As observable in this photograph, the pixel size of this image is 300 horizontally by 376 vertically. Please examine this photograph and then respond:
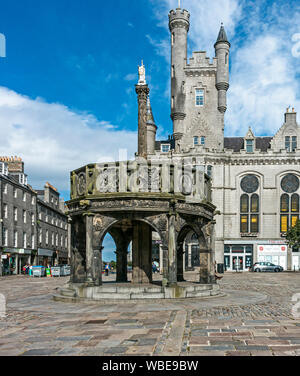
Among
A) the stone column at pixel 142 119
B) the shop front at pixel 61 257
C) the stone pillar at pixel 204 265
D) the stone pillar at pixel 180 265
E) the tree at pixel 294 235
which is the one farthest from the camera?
the shop front at pixel 61 257

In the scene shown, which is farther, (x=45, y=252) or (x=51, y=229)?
(x=51, y=229)

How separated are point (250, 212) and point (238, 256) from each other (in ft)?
20.0

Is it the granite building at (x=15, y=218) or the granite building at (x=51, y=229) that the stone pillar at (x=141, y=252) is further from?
the granite building at (x=51, y=229)

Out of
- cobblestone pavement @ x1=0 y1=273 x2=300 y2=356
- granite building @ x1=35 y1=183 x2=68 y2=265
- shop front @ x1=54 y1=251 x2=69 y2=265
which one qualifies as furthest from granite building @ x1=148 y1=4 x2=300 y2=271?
cobblestone pavement @ x1=0 y1=273 x2=300 y2=356

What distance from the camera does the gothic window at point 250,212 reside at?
54.8 metres

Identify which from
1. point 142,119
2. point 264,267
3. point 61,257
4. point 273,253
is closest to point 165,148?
point 273,253

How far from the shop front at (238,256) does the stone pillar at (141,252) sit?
38.5 metres

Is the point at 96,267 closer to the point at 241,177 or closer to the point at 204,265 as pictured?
the point at 204,265

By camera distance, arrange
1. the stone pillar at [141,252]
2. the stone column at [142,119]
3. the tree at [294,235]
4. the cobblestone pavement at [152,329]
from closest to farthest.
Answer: the cobblestone pavement at [152,329] < the stone pillar at [141,252] < the stone column at [142,119] < the tree at [294,235]

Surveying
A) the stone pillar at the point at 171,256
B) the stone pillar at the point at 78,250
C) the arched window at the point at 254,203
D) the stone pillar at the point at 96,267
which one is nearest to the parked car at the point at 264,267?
the arched window at the point at 254,203

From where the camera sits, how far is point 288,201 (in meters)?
54.4

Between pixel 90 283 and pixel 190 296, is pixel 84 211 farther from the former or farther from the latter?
pixel 190 296

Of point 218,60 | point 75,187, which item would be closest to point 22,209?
point 218,60

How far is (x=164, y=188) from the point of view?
16.0 metres
